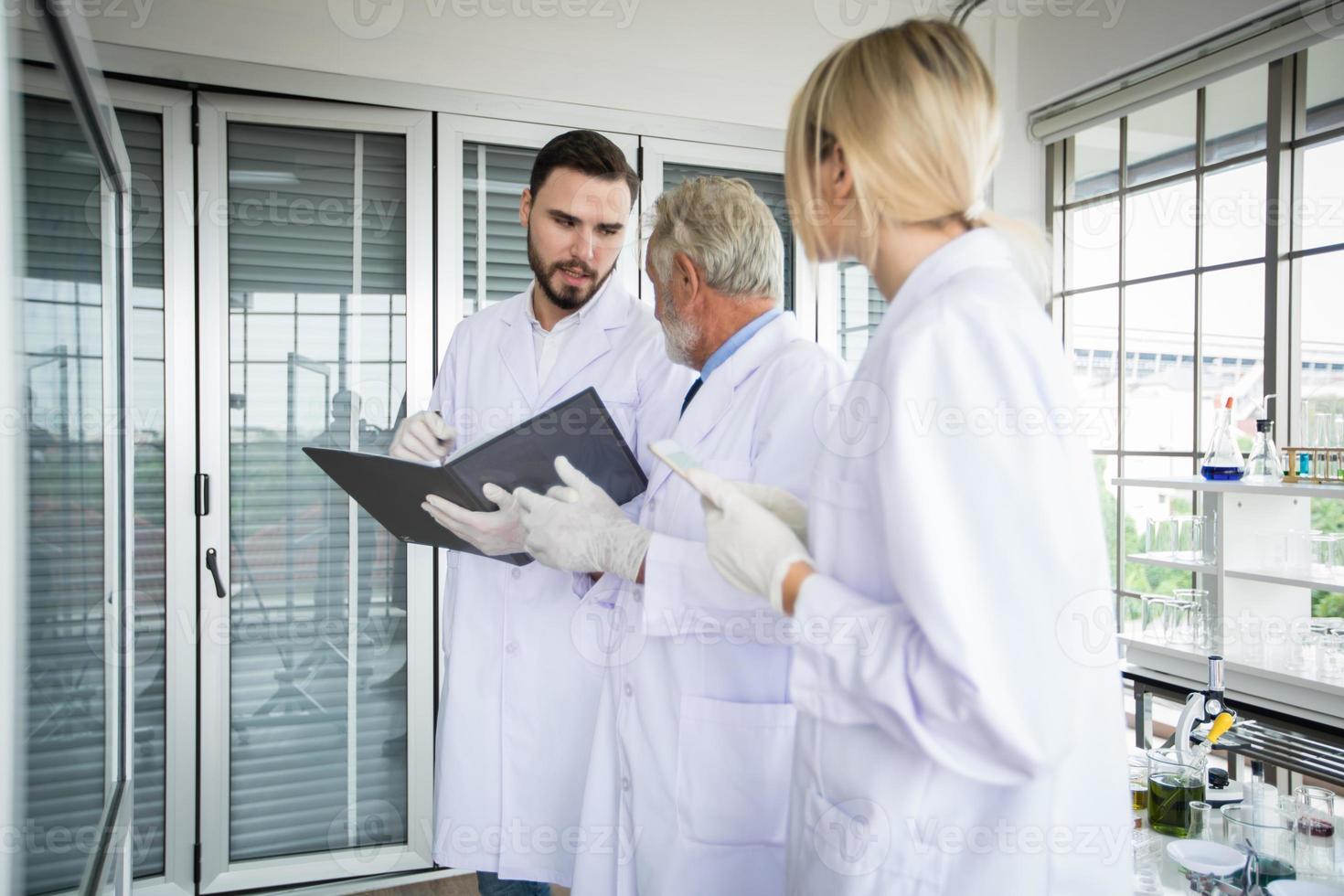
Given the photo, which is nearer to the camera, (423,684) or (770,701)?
(770,701)

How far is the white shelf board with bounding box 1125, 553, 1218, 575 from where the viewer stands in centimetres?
265

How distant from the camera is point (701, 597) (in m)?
1.23

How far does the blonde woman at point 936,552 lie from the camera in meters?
0.73

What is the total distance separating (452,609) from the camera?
1.94 metres

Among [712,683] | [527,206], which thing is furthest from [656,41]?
[712,683]

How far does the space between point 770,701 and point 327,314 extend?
2026 millimetres

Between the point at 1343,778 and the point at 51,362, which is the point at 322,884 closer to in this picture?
the point at 51,362

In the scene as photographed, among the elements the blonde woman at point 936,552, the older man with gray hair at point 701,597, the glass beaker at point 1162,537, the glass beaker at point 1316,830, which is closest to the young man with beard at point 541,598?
Answer: the older man with gray hair at point 701,597

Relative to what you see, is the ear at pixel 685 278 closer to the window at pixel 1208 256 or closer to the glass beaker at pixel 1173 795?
the glass beaker at pixel 1173 795

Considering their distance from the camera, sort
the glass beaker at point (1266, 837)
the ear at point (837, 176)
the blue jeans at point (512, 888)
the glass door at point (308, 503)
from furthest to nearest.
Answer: the glass door at point (308, 503), the blue jeans at point (512, 888), the glass beaker at point (1266, 837), the ear at point (837, 176)

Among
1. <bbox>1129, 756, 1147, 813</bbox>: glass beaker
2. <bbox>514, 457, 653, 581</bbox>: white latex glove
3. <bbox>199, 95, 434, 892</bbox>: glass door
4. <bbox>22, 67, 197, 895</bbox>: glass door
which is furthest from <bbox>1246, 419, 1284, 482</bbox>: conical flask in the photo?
<bbox>22, 67, 197, 895</bbox>: glass door

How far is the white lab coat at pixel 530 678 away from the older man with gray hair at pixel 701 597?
28cm

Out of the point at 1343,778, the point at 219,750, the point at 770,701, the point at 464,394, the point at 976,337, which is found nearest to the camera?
the point at 976,337

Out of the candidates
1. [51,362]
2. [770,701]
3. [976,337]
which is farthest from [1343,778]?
[51,362]
